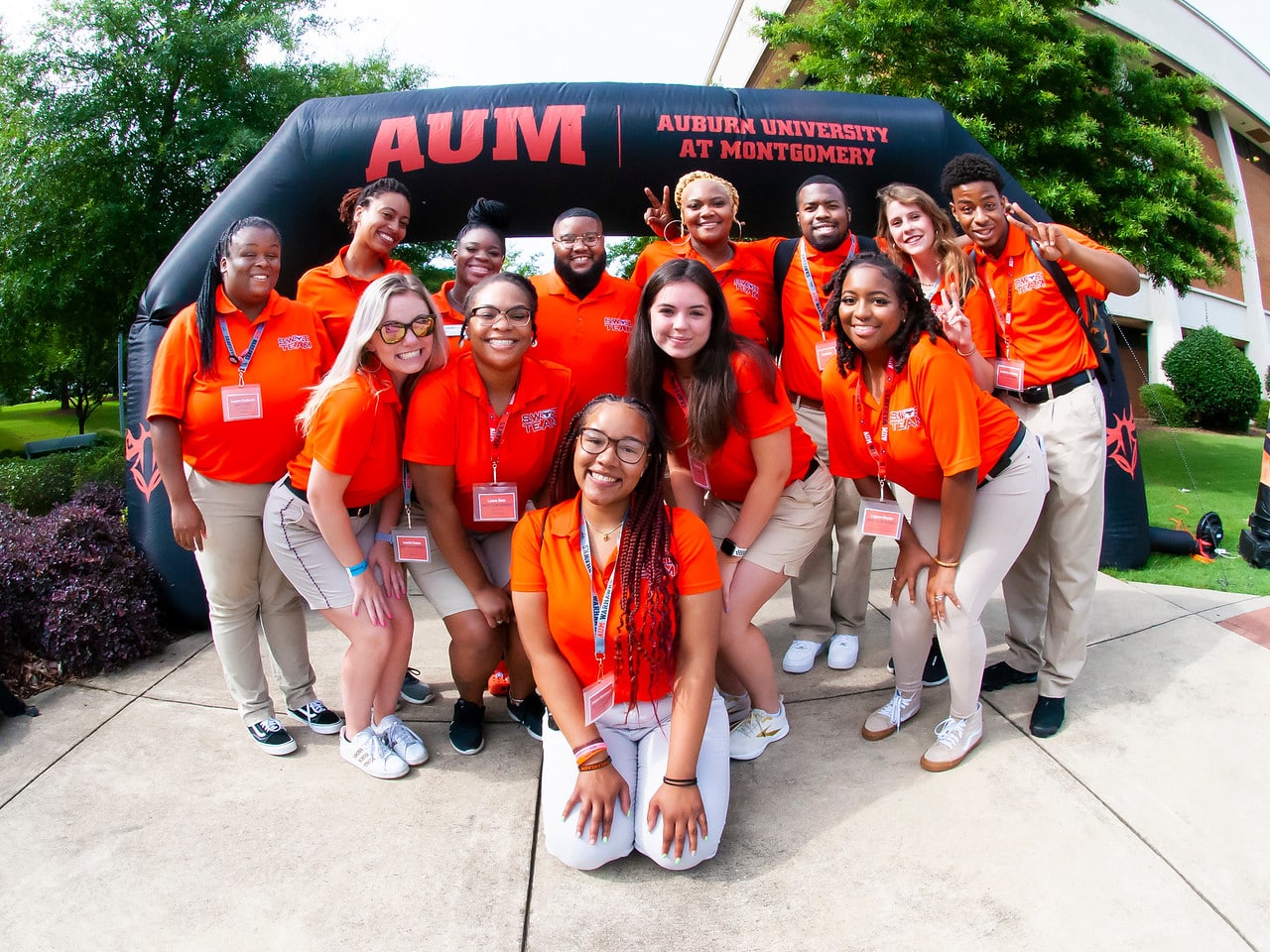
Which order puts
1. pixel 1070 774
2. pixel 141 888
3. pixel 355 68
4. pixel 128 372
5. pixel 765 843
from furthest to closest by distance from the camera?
pixel 355 68 → pixel 128 372 → pixel 1070 774 → pixel 765 843 → pixel 141 888

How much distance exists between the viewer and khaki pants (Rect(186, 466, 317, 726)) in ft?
10.5

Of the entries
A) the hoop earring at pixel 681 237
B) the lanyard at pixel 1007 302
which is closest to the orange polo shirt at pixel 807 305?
the hoop earring at pixel 681 237

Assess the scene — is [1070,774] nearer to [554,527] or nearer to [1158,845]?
[1158,845]

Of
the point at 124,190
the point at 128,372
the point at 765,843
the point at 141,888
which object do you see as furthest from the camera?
the point at 124,190

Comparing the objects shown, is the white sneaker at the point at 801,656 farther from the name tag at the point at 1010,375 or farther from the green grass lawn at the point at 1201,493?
the green grass lawn at the point at 1201,493

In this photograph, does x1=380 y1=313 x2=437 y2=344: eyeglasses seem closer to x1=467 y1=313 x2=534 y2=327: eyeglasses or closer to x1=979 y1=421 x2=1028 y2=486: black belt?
x1=467 y1=313 x2=534 y2=327: eyeglasses

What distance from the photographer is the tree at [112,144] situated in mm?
8984

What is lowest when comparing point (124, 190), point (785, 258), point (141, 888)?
point (141, 888)

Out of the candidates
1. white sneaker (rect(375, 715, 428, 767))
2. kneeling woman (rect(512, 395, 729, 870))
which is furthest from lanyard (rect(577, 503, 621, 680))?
white sneaker (rect(375, 715, 428, 767))

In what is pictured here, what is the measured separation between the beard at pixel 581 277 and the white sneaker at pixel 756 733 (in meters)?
1.86

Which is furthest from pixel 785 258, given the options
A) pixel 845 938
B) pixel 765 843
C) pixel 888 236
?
pixel 845 938

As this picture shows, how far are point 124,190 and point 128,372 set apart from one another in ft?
20.3

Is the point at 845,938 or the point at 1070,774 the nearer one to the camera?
the point at 845,938

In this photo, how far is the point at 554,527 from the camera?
2.67 metres
